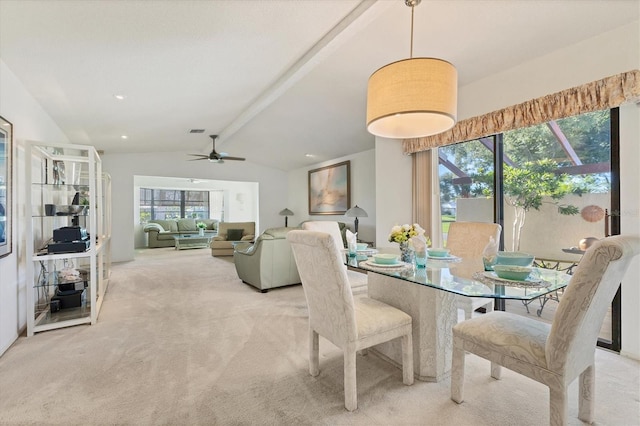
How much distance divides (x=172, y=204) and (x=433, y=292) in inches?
418

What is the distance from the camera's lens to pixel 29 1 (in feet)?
5.36

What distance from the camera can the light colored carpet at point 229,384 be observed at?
Answer: 1.63 m

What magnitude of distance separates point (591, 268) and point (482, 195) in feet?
7.70

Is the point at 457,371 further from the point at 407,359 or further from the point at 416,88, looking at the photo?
the point at 416,88

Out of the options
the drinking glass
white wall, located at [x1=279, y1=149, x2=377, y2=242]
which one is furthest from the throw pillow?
the drinking glass

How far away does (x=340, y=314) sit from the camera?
1.68m

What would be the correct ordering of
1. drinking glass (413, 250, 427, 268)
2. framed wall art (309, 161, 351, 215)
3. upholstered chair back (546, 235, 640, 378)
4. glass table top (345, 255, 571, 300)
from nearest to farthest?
1. upholstered chair back (546, 235, 640, 378)
2. glass table top (345, 255, 571, 300)
3. drinking glass (413, 250, 427, 268)
4. framed wall art (309, 161, 351, 215)

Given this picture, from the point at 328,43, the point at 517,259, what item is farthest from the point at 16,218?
the point at 517,259

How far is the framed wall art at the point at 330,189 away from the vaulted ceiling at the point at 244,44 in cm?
272

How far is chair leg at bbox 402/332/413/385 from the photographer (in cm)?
187

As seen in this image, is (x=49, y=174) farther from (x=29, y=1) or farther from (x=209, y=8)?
(x=209, y=8)

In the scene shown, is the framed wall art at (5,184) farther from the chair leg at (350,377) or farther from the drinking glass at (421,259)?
the drinking glass at (421,259)

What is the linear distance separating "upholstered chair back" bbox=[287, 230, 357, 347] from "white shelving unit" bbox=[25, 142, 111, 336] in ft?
8.14

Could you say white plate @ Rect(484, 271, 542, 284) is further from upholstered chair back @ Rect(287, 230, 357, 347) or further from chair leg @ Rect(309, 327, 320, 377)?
chair leg @ Rect(309, 327, 320, 377)
